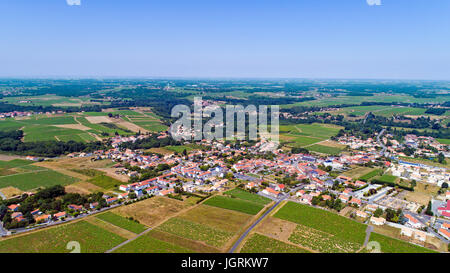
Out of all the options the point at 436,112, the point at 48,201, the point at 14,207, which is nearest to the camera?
the point at 14,207

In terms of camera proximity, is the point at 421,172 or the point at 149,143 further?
the point at 149,143

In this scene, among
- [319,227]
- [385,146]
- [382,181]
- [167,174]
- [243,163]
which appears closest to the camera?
[319,227]

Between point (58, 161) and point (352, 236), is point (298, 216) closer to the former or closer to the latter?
point (352, 236)

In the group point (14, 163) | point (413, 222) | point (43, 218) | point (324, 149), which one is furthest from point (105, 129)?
point (413, 222)

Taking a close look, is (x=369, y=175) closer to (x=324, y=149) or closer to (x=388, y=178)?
(x=388, y=178)
